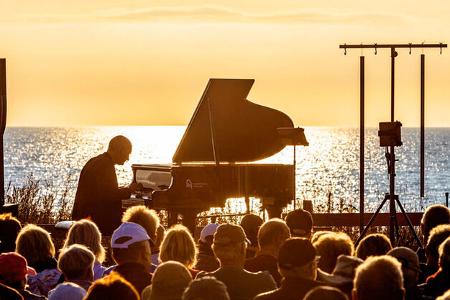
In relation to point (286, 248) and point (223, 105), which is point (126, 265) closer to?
point (286, 248)

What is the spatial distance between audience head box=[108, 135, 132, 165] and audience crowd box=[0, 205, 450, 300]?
2878 mm

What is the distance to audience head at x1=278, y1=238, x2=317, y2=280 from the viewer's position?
24.3 feet

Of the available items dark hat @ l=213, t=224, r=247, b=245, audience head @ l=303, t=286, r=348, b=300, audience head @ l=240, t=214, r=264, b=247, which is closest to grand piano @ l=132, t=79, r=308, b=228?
audience head @ l=240, t=214, r=264, b=247

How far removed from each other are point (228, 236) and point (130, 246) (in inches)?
30.9

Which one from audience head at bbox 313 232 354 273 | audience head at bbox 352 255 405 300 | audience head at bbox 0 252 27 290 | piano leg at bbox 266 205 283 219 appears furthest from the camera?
piano leg at bbox 266 205 283 219

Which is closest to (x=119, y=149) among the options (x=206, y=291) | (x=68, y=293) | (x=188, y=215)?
(x=188, y=215)

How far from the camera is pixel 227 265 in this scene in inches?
330

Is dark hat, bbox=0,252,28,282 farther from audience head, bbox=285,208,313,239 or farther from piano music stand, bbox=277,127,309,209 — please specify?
piano music stand, bbox=277,127,309,209

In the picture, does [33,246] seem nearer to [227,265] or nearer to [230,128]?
[227,265]

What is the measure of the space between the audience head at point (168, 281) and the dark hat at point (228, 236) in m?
1.10

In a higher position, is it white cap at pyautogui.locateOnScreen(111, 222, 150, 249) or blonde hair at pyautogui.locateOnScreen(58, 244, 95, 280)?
white cap at pyautogui.locateOnScreen(111, 222, 150, 249)

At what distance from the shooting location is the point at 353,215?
59.2 ft

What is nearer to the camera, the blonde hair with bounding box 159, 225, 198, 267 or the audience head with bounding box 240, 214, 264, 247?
the blonde hair with bounding box 159, 225, 198, 267

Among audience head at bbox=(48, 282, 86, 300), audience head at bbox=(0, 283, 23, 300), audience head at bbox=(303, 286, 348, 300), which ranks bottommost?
audience head at bbox=(0, 283, 23, 300)
